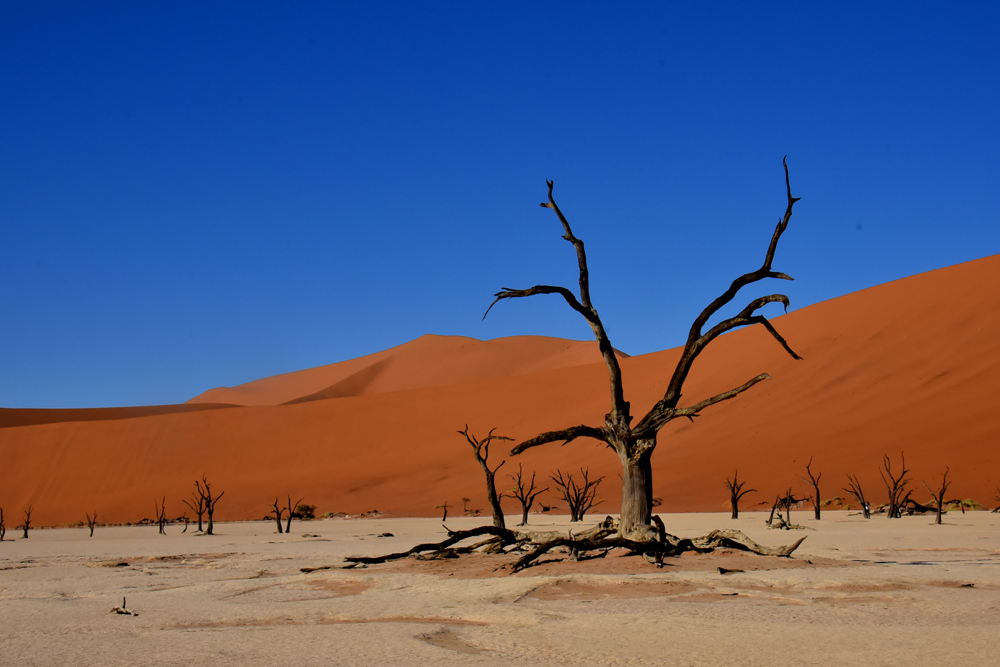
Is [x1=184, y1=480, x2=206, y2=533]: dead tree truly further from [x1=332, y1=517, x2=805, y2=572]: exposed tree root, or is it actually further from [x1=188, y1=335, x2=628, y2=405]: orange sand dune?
[x1=188, y1=335, x2=628, y2=405]: orange sand dune

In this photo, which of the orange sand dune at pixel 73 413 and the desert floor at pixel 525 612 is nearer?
the desert floor at pixel 525 612

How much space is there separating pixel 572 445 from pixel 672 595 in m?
33.6

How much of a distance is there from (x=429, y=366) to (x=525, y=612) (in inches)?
3244

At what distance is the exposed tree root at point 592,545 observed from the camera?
941 cm

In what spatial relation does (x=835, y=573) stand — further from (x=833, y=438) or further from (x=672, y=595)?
(x=833, y=438)

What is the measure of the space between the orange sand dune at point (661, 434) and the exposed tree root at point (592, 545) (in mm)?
18350

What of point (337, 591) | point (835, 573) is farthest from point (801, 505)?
point (337, 591)

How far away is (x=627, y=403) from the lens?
9977 millimetres

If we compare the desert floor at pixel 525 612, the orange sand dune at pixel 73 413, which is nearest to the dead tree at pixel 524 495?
the desert floor at pixel 525 612

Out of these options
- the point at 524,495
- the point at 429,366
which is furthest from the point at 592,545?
the point at 429,366

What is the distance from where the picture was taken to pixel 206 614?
7.25 m

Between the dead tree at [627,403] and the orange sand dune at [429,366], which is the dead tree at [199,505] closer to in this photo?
the dead tree at [627,403]

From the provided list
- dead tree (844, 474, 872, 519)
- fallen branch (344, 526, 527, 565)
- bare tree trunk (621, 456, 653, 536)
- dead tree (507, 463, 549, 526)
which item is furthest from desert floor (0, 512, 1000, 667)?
dead tree (844, 474, 872, 519)

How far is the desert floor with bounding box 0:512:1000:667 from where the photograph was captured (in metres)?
5.21
